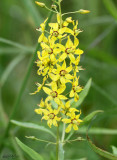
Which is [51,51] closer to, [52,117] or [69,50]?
[69,50]

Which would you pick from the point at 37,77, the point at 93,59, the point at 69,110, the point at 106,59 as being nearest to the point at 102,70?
the point at 93,59

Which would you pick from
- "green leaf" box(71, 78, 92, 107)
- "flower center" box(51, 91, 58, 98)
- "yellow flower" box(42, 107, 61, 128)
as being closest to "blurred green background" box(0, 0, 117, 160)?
"green leaf" box(71, 78, 92, 107)

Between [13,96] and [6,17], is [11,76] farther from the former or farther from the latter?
[6,17]

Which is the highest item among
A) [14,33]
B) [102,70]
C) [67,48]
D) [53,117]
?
[14,33]

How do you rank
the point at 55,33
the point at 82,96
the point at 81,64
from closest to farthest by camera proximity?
1. the point at 55,33
2. the point at 82,96
3. the point at 81,64

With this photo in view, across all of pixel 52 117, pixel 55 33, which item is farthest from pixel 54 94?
pixel 55 33

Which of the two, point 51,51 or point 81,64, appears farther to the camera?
point 81,64

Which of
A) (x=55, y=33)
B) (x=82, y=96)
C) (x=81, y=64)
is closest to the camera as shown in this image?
(x=55, y=33)

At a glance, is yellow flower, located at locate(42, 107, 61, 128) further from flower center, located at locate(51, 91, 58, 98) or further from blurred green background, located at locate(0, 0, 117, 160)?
blurred green background, located at locate(0, 0, 117, 160)
